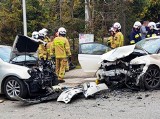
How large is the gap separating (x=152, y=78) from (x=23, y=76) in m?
3.44

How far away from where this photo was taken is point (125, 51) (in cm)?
979

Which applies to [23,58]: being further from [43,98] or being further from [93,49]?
[93,49]

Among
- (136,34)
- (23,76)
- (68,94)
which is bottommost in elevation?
(68,94)

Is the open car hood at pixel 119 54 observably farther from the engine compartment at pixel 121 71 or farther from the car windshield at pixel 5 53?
the car windshield at pixel 5 53

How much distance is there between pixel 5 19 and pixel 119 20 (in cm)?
689

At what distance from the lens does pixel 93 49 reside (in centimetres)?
1166

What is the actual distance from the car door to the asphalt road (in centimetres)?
183

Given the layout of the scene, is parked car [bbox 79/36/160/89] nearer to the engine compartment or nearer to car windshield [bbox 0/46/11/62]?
the engine compartment

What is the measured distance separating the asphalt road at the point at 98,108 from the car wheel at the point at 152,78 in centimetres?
26

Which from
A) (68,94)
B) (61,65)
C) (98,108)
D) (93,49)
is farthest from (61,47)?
(98,108)

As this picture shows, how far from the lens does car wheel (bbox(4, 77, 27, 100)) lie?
9.32 meters

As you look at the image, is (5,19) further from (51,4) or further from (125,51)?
(125,51)

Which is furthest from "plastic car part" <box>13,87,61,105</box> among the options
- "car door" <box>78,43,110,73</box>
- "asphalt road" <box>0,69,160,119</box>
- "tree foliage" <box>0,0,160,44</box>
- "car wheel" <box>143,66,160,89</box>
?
"tree foliage" <box>0,0,160,44</box>

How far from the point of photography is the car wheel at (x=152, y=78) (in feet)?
31.6
